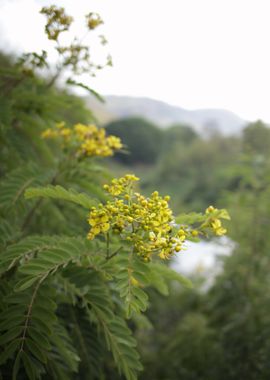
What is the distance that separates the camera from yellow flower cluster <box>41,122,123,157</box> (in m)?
1.98

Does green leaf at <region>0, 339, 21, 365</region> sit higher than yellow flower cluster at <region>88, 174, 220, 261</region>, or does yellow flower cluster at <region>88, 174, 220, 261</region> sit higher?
yellow flower cluster at <region>88, 174, 220, 261</region>

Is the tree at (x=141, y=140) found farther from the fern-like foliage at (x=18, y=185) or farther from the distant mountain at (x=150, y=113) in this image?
the fern-like foliage at (x=18, y=185)

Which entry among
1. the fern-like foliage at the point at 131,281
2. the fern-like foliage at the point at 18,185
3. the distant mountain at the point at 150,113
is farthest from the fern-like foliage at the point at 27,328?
the distant mountain at the point at 150,113

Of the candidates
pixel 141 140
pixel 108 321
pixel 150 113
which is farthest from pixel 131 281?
pixel 150 113

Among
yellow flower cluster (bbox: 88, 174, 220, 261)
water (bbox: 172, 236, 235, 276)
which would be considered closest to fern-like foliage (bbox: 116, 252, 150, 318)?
yellow flower cluster (bbox: 88, 174, 220, 261)

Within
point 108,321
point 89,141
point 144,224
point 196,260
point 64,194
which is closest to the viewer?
point 144,224

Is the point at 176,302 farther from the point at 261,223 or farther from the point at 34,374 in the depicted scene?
the point at 34,374

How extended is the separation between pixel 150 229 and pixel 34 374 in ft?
2.03

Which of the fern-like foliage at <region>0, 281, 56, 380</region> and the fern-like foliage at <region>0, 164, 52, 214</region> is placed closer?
the fern-like foliage at <region>0, 281, 56, 380</region>

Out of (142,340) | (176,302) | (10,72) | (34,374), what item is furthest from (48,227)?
(176,302)

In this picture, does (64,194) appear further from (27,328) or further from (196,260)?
(196,260)

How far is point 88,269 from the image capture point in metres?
1.47

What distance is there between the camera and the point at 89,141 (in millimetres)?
1970

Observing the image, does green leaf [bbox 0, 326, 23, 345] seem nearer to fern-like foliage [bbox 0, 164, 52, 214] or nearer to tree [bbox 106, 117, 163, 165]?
fern-like foliage [bbox 0, 164, 52, 214]
